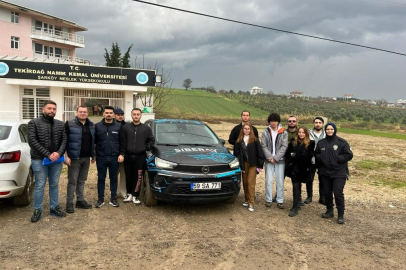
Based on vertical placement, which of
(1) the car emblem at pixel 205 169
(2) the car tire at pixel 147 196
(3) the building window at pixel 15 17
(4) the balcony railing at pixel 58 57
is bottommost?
(2) the car tire at pixel 147 196

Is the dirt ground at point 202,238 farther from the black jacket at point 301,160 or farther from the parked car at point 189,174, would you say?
the black jacket at point 301,160

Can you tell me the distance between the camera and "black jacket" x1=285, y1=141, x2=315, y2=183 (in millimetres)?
5332

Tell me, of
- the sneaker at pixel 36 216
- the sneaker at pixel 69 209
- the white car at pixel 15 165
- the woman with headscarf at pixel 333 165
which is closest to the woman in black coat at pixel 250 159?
the woman with headscarf at pixel 333 165

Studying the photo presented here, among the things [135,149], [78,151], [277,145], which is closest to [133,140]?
[135,149]

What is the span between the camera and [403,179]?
941cm

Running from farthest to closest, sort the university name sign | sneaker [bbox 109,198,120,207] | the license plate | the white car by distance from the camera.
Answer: the university name sign, sneaker [bbox 109,198,120,207], the license plate, the white car

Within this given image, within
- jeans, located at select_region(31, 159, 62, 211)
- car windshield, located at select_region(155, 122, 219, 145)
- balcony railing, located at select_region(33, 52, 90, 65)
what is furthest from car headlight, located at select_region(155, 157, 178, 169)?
balcony railing, located at select_region(33, 52, 90, 65)

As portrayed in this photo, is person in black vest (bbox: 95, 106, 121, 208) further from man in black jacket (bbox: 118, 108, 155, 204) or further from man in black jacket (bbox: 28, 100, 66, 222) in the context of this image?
man in black jacket (bbox: 28, 100, 66, 222)

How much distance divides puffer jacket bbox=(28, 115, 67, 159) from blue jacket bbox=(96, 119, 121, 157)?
66cm

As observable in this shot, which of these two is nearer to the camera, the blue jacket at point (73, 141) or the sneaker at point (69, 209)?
the blue jacket at point (73, 141)

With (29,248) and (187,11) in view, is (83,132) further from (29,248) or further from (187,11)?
(187,11)

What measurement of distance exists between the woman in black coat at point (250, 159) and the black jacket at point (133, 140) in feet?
5.88

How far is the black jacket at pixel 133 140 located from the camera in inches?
213

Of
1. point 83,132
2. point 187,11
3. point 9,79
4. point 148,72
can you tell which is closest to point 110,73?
point 148,72
